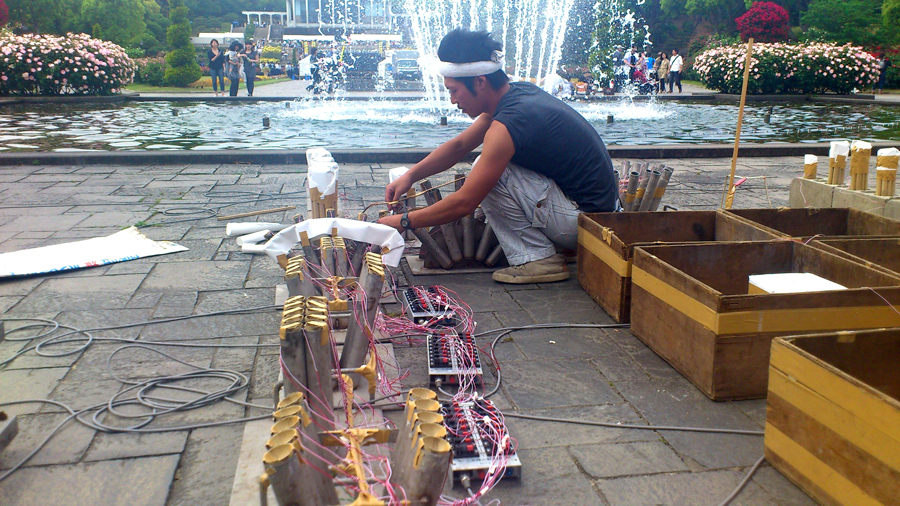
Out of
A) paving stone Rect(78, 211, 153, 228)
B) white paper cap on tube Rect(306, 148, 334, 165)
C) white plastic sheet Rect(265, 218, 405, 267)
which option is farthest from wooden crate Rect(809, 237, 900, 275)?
paving stone Rect(78, 211, 153, 228)

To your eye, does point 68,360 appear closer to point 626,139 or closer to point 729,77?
point 626,139

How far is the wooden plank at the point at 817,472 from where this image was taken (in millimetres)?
1771

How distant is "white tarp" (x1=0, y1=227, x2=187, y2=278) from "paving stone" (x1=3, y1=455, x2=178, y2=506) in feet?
7.01

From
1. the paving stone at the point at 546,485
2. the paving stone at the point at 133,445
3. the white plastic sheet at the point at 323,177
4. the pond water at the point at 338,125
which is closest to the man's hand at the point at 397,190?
the white plastic sheet at the point at 323,177

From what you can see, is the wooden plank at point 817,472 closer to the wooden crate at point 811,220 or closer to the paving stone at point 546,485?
the paving stone at point 546,485

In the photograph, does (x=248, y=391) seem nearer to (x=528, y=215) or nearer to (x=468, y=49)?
(x=528, y=215)

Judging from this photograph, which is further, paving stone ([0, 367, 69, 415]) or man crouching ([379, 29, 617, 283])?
man crouching ([379, 29, 617, 283])

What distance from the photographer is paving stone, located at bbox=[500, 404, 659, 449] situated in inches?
87.9

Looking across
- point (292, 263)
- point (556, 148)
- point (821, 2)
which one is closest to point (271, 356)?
point (292, 263)

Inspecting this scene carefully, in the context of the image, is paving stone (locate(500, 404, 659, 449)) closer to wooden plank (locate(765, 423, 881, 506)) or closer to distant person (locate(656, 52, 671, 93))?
wooden plank (locate(765, 423, 881, 506))

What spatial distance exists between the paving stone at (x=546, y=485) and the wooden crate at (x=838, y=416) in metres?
0.58

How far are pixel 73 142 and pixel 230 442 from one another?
Result: 884 centimetres

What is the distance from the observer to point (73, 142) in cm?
960

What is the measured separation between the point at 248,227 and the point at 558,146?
7.48 ft
